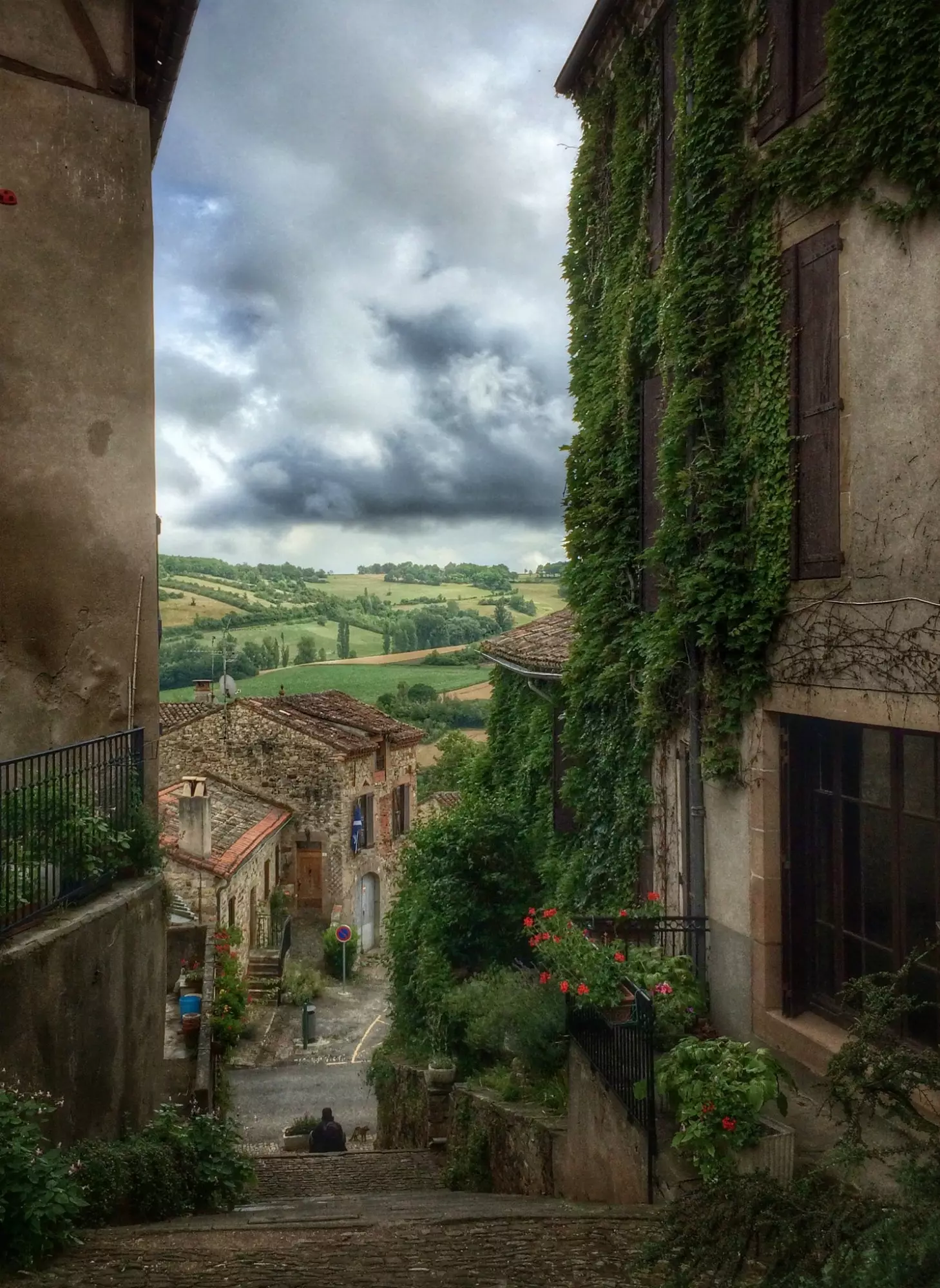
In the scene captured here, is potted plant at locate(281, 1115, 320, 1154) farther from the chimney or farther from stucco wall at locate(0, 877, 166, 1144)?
stucco wall at locate(0, 877, 166, 1144)

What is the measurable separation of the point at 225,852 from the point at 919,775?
19151 mm

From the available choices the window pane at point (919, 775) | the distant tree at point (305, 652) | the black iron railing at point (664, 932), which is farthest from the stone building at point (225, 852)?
the distant tree at point (305, 652)

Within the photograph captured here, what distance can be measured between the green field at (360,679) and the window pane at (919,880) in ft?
195

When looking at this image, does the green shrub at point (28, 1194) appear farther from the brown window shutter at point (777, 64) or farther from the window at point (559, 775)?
the brown window shutter at point (777, 64)

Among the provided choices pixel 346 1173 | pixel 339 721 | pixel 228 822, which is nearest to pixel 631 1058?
pixel 346 1173

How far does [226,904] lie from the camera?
858 inches

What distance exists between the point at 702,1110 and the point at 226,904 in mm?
17525

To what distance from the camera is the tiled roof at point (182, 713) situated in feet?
98.7

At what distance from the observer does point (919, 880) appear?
6.45 m

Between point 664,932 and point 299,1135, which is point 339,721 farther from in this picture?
point 664,932

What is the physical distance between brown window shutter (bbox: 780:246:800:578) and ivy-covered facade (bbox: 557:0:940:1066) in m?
0.02

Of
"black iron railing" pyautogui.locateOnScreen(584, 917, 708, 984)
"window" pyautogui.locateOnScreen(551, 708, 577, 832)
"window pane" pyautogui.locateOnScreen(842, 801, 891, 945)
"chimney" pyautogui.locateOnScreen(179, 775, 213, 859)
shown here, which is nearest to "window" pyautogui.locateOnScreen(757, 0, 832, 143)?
"window pane" pyautogui.locateOnScreen(842, 801, 891, 945)

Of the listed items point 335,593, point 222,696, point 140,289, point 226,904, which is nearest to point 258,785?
point 222,696

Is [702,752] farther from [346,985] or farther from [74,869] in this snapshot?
[346,985]
